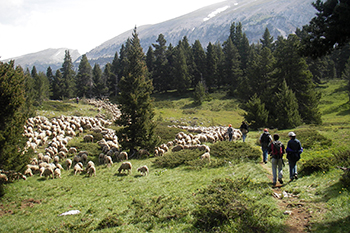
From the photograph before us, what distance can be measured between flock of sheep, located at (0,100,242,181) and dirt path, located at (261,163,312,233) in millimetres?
8581

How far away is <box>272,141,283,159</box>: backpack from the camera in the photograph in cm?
1180

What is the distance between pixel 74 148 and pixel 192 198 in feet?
58.7

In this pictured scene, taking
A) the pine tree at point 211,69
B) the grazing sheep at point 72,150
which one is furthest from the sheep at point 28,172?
the pine tree at point 211,69

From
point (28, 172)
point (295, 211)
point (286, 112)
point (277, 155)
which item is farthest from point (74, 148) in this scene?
point (286, 112)

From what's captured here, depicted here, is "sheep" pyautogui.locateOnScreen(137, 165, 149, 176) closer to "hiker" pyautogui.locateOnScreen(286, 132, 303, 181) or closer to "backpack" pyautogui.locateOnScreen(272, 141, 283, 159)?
"backpack" pyautogui.locateOnScreen(272, 141, 283, 159)

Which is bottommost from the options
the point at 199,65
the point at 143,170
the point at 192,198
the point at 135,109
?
the point at 143,170

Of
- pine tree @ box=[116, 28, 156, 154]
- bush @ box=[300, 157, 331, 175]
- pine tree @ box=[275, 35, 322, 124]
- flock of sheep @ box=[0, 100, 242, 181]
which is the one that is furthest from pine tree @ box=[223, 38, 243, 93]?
bush @ box=[300, 157, 331, 175]

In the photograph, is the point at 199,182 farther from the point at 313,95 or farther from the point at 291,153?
the point at 313,95

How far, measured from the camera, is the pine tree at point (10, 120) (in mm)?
15266

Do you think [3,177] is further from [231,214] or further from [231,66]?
[231,66]

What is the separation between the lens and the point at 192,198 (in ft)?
36.6

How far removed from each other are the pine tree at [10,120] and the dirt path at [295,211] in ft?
53.3

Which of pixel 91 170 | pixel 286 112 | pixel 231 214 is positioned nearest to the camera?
pixel 231 214

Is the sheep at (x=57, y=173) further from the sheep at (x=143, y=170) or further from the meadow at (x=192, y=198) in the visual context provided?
the sheep at (x=143, y=170)
